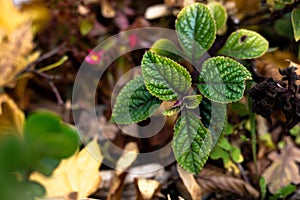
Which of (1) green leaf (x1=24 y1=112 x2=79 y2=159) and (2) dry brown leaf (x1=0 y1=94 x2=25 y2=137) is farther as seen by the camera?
(2) dry brown leaf (x1=0 y1=94 x2=25 y2=137)

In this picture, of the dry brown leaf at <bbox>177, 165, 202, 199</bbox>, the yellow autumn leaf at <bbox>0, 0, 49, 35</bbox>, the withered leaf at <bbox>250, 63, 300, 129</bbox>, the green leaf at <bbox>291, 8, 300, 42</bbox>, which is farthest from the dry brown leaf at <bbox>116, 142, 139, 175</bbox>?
the yellow autumn leaf at <bbox>0, 0, 49, 35</bbox>

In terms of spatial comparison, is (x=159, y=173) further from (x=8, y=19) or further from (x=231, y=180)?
(x=8, y=19)

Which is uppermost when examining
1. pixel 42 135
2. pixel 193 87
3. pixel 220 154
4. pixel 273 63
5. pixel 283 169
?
pixel 42 135

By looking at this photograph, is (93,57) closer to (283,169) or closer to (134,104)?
(134,104)

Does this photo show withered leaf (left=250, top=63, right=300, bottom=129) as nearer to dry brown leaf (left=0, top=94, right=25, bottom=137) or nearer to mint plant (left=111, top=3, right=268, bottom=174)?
mint plant (left=111, top=3, right=268, bottom=174)

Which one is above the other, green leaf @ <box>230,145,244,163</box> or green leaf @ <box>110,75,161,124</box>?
green leaf @ <box>110,75,161,124</box>

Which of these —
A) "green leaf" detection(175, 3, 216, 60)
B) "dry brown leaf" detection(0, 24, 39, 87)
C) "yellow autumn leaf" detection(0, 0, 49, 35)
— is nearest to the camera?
"green leaf" detection(175, 3, 216, 60)

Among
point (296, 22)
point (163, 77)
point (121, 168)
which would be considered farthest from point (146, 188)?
point (296, 22)

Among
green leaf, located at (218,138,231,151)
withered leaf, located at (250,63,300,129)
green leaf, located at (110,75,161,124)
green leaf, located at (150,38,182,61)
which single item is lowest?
green leaf, located at (218,138,231,151)
